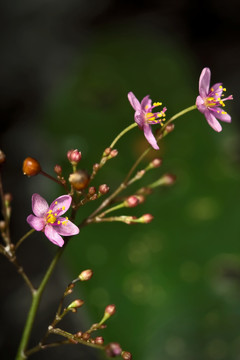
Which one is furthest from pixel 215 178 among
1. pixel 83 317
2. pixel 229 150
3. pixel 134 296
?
pixel 83 317

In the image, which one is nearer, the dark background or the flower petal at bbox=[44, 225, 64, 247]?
the flower petal at bbox=[44, 225, 64, 247]

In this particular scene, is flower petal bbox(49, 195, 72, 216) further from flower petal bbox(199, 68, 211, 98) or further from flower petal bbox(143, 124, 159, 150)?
flower petal bbox(199, 68, 211, 98)

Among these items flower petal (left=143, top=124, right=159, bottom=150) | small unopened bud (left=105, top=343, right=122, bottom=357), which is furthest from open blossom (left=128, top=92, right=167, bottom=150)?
small unopened bud (left=105, top=343, right=122, bottom=357)

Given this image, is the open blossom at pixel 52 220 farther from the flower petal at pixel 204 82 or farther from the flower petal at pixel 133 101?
the flower petal at pixel 204 82

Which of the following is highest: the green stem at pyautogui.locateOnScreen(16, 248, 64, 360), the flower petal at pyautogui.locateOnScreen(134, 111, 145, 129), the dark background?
the flower petal at pyautogui.locateOnScreen(134, 111, 145, 129)

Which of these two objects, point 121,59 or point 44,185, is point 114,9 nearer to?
point 121,59

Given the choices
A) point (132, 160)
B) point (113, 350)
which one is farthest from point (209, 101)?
point (132, 160)

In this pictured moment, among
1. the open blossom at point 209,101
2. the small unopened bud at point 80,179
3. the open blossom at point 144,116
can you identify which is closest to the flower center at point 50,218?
the small unopened bud at point 80,179
